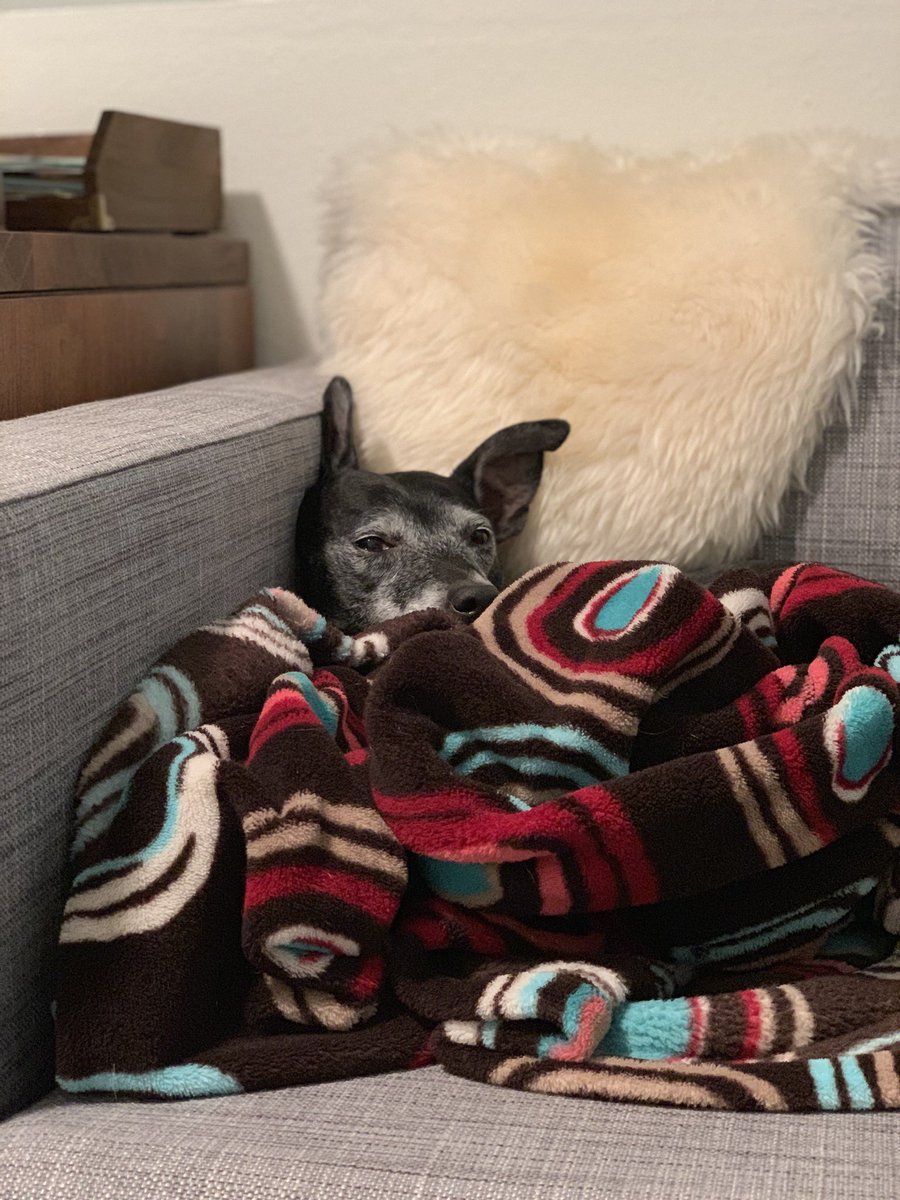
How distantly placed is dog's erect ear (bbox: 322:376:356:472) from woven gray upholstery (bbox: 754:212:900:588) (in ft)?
1.84

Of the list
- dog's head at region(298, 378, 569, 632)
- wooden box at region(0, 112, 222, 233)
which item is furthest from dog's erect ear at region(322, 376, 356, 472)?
wooden box at region(0, 112, 222, 233)

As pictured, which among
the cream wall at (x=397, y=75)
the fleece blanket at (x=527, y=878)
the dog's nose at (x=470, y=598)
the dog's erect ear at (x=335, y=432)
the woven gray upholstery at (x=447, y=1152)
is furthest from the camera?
the cream wall at (x=397, y=75)

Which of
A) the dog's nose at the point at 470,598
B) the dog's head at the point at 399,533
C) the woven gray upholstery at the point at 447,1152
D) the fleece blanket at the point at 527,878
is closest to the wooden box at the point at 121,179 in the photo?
the dog's head at the point at 399,533

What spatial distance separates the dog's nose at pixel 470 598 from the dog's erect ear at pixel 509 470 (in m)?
0.22

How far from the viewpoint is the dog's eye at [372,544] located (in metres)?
1.40

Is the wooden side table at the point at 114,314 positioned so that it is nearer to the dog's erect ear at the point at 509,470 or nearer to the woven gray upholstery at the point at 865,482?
the dog's erect ear at the point at 509,470

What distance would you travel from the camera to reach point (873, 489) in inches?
58.3

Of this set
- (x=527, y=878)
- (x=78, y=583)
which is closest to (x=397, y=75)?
(x=78, y=583)

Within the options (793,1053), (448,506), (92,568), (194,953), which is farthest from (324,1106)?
(448,506)

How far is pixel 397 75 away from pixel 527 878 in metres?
1.47

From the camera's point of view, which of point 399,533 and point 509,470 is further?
point 509,470

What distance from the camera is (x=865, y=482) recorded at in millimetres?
1483

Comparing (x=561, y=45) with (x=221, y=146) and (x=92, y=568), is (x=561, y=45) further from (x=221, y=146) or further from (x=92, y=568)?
(x=92, y=568)

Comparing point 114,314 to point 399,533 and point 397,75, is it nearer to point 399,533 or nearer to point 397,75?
point 399,533
